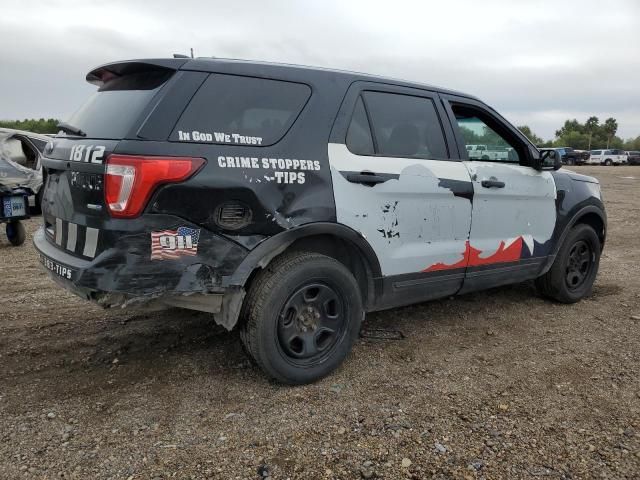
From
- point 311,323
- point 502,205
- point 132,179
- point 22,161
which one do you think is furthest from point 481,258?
point 22,161

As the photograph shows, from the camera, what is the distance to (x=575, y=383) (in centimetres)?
339

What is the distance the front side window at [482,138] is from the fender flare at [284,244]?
1.30 m

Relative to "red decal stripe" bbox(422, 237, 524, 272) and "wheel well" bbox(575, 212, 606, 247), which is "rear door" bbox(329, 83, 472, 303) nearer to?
"red decal stripe" bbox(422, 237, 524, 272)

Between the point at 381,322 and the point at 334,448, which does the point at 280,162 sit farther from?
the point at 381,322

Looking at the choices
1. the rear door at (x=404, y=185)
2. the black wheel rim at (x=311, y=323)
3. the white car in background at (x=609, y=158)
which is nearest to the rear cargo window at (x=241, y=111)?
the rear door at (x=404, y=185)

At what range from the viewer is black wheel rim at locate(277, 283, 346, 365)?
3178 millimetres

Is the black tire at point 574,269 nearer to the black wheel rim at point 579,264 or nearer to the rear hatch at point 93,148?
the black wheel rim at point 579,264

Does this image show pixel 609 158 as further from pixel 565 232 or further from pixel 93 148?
pixel 93 148

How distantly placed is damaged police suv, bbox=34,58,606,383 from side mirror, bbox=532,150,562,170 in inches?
20.6

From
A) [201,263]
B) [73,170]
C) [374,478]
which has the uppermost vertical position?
[73,170]

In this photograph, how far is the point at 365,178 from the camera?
Answer: 10.9 feet

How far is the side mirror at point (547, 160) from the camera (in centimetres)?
446

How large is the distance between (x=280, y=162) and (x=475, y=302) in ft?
9.32

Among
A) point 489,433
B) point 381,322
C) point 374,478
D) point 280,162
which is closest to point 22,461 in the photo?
point 374,478
